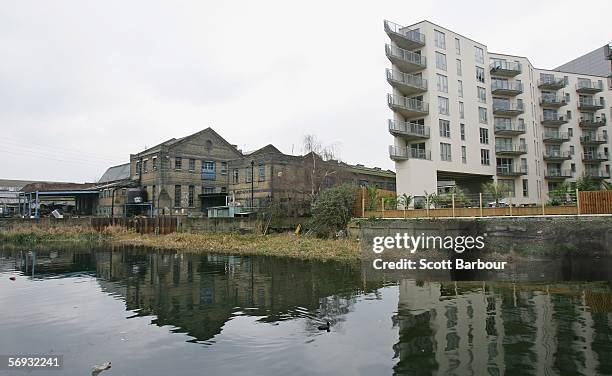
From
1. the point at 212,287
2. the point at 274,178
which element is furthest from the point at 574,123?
the point at 212,287

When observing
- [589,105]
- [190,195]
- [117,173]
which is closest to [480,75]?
[589,105]

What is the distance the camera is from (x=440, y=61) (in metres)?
40.2

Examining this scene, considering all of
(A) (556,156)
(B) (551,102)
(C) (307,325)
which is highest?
(B) (551,102)

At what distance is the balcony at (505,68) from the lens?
4462cm

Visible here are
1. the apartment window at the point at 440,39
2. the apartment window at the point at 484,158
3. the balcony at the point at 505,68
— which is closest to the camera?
the apartment window at the point at 440,39

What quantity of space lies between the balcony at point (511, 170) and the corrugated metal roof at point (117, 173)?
1923 inches

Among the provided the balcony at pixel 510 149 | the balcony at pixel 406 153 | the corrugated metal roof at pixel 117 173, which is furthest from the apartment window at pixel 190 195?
the balcony at pixel 510 149

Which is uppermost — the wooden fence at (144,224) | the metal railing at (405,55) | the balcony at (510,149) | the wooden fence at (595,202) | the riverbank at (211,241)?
the metal railing at (405,55)

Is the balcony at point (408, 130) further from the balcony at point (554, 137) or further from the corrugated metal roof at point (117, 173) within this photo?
the corrugated metal roof at point (117, 173)

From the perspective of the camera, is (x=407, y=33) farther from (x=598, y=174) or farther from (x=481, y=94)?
(x=598, y=174)

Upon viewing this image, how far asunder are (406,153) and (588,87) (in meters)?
35.1

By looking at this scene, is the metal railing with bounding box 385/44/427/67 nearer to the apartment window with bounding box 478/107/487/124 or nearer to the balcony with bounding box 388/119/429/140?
the balcony with bounding box 388/119/429/140

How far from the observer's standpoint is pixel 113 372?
718cm

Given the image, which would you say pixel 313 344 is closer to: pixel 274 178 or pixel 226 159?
pixel 274 178
